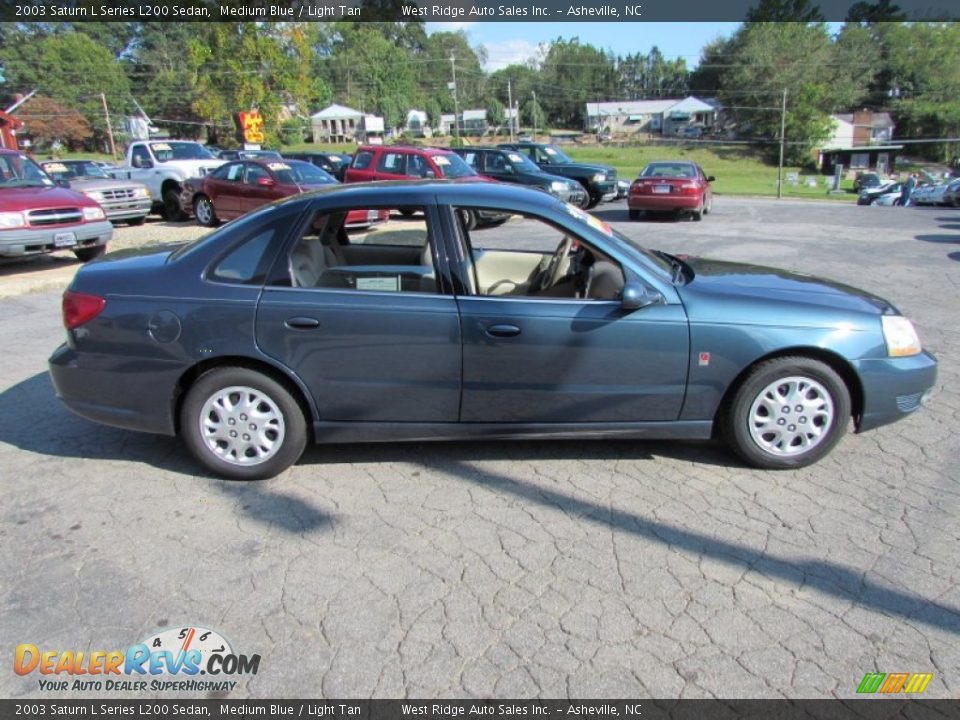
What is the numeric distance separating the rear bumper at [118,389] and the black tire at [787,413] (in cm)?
313

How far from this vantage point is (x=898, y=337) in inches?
144

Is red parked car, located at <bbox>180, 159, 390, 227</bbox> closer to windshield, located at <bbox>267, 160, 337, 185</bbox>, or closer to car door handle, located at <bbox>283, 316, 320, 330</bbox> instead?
windshield, located at <bbox>267, 160, 337, 185</bbox>

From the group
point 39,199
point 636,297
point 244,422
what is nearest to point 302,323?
point 244,422

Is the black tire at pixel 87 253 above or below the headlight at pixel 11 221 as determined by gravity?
below

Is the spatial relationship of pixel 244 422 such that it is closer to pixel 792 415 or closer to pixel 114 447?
pixel 114 447

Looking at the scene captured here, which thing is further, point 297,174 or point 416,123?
point 416,123

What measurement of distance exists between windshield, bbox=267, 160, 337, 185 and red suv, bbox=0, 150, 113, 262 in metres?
3.89

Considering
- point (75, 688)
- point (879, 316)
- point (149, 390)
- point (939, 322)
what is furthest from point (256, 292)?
point (939, 322)

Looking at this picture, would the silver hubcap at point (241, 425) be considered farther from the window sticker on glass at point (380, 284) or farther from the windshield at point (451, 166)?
the windshield at point (451, 166)

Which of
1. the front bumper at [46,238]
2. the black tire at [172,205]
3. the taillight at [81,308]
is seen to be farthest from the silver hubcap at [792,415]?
the black tire at [172,205]

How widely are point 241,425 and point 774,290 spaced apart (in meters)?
3.17

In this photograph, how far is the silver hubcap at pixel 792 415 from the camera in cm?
356
